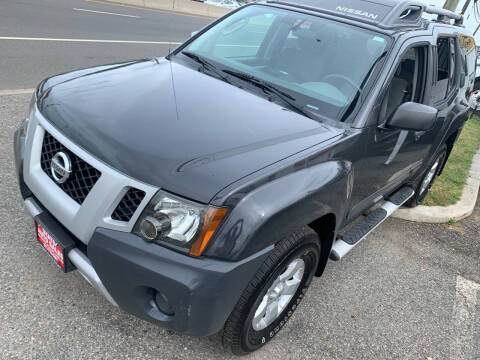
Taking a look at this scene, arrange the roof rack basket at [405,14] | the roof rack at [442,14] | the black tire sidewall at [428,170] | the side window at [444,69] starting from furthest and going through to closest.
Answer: the black tire sidewall at [428,170] → the side window at [444,69] → the roof rack at [442,14] → the roof rack basket at [405,14]

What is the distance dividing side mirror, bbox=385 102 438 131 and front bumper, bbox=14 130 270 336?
52.0 inches

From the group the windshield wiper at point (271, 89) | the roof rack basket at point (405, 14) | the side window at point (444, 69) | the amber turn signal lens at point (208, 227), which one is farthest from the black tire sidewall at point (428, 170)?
the amber turn signal lens at point (208, 227)

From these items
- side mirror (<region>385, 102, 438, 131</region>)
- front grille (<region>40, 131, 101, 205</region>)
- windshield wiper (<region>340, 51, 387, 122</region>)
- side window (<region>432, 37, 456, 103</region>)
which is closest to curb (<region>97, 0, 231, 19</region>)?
side window (<region>432, 37, 456, 103</region>)

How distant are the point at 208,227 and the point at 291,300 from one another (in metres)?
1.02

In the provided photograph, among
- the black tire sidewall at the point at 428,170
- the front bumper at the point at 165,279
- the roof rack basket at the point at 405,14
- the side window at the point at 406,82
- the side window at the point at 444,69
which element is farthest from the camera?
the black tire sidewall at the point at 428,170

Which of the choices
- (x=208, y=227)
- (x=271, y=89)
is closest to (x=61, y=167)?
(x=208, y=227)

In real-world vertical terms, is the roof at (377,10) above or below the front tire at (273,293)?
above

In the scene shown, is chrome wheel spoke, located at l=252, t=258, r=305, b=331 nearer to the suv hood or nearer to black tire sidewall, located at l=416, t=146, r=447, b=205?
the suv hood

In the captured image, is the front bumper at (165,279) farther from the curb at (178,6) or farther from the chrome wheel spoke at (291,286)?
the curb at (178,6)

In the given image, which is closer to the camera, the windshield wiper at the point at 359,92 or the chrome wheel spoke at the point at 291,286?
the chrome wheel spoke at the point at 291,286

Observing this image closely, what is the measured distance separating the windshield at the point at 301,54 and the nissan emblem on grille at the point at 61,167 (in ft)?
4.44

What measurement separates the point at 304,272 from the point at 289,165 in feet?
2.60

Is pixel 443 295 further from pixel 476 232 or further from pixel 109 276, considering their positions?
pixel 109 276

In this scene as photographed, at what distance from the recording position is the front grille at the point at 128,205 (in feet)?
6.09
